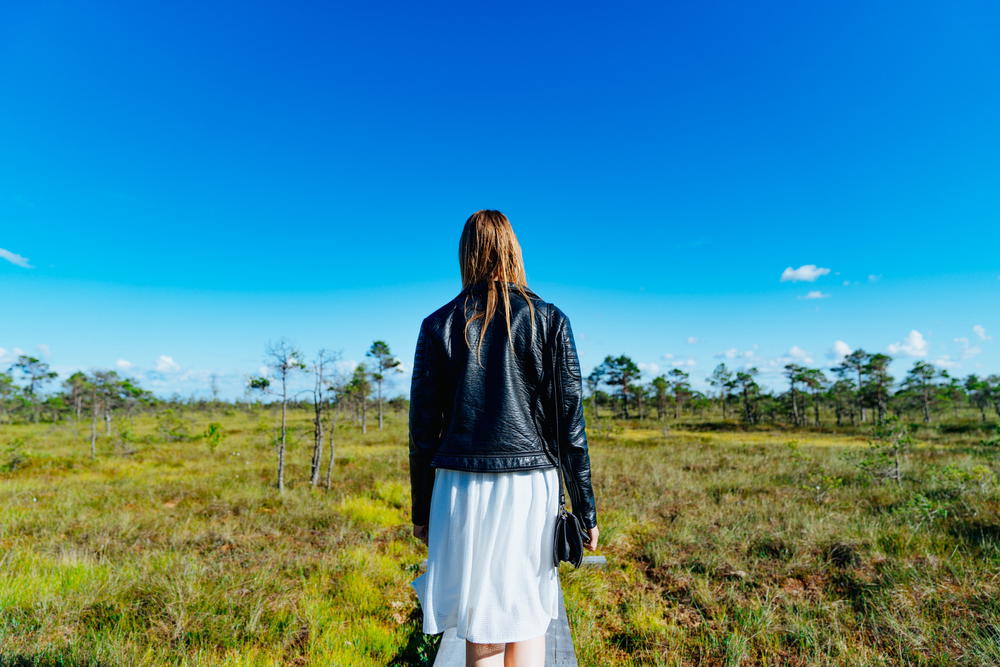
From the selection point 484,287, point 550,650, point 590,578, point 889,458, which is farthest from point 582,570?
point 889,458

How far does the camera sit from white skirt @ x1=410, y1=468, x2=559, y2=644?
4.62ft

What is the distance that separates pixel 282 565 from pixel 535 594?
12.1 feet

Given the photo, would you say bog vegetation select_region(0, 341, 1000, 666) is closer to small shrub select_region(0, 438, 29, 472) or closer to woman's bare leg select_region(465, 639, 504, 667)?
woman's bare leg select_region(465, 639, 504, 667)

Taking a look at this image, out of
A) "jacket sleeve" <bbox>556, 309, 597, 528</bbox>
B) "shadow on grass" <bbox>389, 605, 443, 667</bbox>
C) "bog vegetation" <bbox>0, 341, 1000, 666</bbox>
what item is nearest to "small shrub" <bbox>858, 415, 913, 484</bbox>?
"bog vegetation" <bbox>0, 341, 1000, 666</bbox>

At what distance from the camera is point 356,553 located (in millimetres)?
4312

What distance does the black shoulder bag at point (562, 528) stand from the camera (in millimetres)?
1419

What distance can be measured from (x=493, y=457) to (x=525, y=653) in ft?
2.41

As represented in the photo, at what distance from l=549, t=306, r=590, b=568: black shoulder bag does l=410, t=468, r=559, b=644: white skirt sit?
1.2 inches

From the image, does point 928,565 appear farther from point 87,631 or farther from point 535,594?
point 87,631

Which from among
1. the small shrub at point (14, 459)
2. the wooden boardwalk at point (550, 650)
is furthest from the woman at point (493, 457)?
the small shrub at point (14, 459)

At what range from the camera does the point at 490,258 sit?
1.53 metres

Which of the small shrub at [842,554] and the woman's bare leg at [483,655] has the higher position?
the woman's bare leg at [483,655]

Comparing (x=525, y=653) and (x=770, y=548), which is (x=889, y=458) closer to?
(x=770, y=548)

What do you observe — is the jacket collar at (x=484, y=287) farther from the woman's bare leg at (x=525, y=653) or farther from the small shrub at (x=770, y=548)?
the small shrub at (x=770, y=548)
